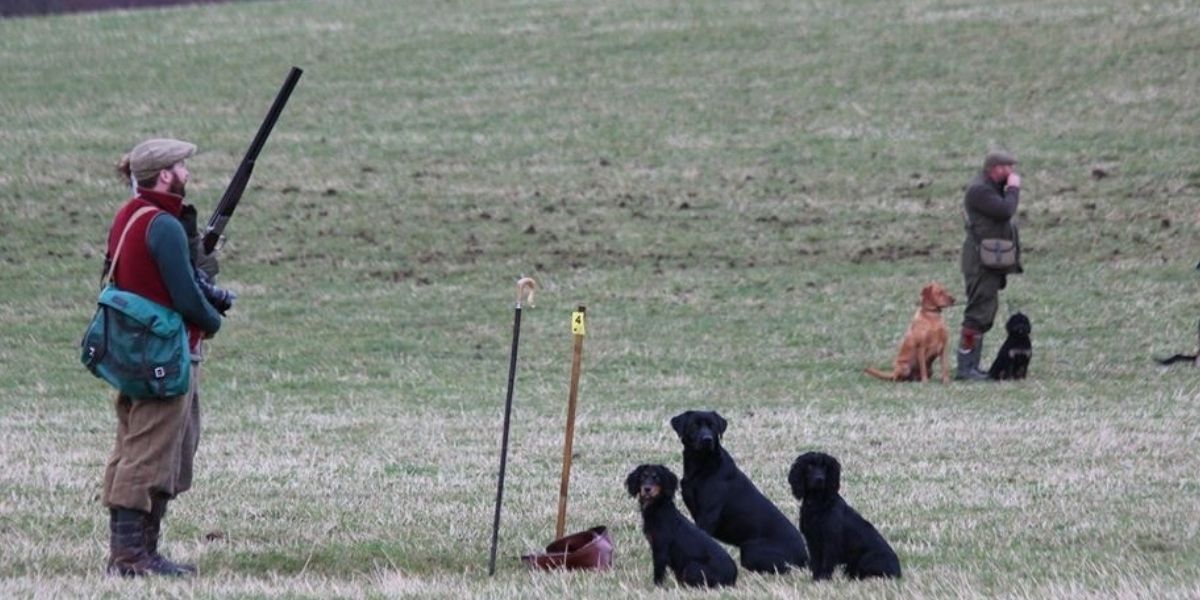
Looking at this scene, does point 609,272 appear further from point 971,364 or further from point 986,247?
point 986,247

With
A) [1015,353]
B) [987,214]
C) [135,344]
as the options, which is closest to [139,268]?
[135,344]

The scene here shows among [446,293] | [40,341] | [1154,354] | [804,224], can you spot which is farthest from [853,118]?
[40,341]

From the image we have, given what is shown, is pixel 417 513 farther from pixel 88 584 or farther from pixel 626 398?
pixel 626 398

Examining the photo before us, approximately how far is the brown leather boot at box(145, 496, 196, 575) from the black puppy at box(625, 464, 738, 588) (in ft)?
6.58

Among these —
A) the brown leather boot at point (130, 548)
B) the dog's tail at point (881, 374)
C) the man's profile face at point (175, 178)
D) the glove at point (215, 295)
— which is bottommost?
the brown leather boot at point (130, 548)

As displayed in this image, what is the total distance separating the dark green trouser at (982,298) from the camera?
17344 mm

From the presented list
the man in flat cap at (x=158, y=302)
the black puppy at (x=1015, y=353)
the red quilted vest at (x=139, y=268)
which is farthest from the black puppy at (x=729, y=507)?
the black puppy at (x=1015, y=353)

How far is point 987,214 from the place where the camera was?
1708 cm

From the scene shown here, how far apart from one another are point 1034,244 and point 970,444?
39.5ft

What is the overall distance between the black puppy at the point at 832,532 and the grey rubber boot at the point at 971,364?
31.6ft

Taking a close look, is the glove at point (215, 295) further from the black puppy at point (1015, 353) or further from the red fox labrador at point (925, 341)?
the black puppy at point (1015, 353)

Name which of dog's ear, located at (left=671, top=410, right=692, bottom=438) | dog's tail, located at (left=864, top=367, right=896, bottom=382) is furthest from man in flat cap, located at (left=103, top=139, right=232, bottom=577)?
dog's tail, located at (left=864, top=367, right=896, bottom=382)

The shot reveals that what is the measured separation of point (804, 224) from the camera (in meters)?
25.7

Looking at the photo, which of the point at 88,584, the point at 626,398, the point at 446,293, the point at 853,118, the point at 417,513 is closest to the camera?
the point at 88,584
